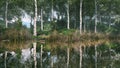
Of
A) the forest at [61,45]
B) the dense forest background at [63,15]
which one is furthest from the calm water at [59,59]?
the dense forest background at [63,15]

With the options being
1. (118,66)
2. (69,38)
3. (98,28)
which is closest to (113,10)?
(98,28)

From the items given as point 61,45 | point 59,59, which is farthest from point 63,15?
point 59,59

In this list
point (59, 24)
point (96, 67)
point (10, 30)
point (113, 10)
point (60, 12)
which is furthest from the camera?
point (60, 12)

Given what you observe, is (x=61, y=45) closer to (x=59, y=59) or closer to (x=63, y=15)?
(x=59, y=59)

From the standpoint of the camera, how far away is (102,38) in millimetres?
40281

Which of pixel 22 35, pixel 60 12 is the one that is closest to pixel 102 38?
pixel 22 35

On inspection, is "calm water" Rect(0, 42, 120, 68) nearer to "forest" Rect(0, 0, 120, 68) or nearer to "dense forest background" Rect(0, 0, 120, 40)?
"forest" Rect(0, 0, 120, 68)

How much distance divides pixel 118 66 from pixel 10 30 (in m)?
20.5

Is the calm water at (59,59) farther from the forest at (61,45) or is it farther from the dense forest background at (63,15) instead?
the dense forest background at (63,15)

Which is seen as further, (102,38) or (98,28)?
(98,28)

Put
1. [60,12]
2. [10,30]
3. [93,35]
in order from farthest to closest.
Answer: [60,12] < [93,35] < [10,30]

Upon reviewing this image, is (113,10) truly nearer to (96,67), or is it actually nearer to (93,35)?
(93,35)

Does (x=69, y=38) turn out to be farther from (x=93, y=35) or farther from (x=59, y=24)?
(x=59, y=24)

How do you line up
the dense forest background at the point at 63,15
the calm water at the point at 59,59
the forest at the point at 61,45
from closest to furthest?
the calm water at the point at 59,59 → the forest at the point at 61,45 → the dense forest background at the point at 63,15
